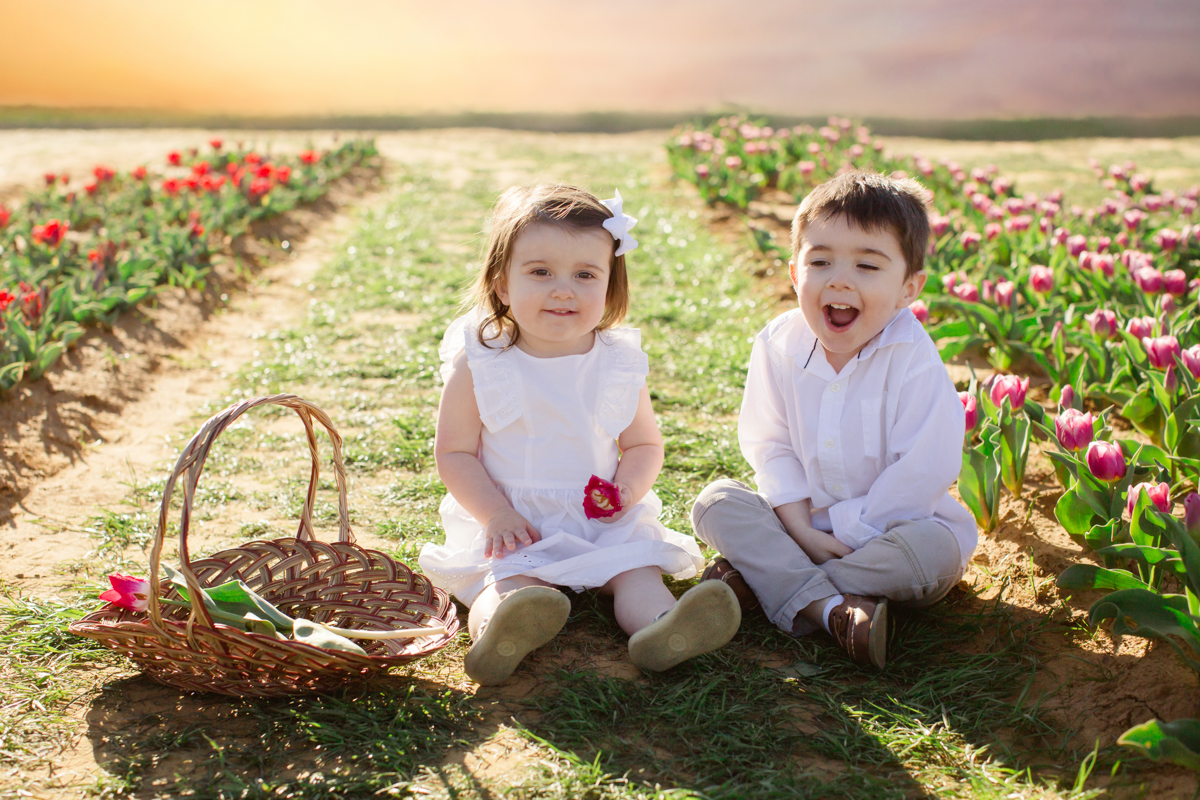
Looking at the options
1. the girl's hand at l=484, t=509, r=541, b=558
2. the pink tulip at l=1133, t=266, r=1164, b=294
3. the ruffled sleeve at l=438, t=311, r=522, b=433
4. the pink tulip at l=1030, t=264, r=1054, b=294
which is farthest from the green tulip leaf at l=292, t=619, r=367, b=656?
the pink tulip at l=1133, t=266, r=1164, b=294

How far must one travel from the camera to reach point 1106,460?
2.19m

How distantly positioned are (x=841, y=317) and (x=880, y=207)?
0.26 metres

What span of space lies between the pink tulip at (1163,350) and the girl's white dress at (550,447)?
1.49m

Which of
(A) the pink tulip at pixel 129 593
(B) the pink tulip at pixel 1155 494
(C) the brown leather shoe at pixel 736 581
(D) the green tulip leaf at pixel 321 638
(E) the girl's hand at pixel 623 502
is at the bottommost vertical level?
(C) the brown leather shoe at pixel 736 581

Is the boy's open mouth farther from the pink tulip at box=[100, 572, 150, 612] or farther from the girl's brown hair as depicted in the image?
the pink tulip at box=[100, 572, 150, 612]

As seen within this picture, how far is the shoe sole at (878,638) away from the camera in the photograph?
2.03 meters

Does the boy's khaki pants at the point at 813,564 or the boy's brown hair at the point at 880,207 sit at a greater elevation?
the boy's brown hair at the point at 880,207

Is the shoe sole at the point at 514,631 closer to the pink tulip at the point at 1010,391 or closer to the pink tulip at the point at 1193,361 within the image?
the pink tulip at the point at 1010,391

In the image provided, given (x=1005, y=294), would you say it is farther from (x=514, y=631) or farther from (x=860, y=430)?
(x=514, y=631)

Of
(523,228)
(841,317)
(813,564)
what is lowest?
(813,564)

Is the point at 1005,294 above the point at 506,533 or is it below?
above

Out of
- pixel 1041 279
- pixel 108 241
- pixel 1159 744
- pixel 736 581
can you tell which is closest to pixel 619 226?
pixel 736 581

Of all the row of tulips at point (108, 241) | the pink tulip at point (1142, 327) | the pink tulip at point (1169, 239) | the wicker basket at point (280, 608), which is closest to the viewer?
the wicker basket at point (280, 608)

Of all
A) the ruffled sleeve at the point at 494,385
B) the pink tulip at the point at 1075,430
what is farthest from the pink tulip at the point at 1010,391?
the ruffled sleeve at the point at 494,385
